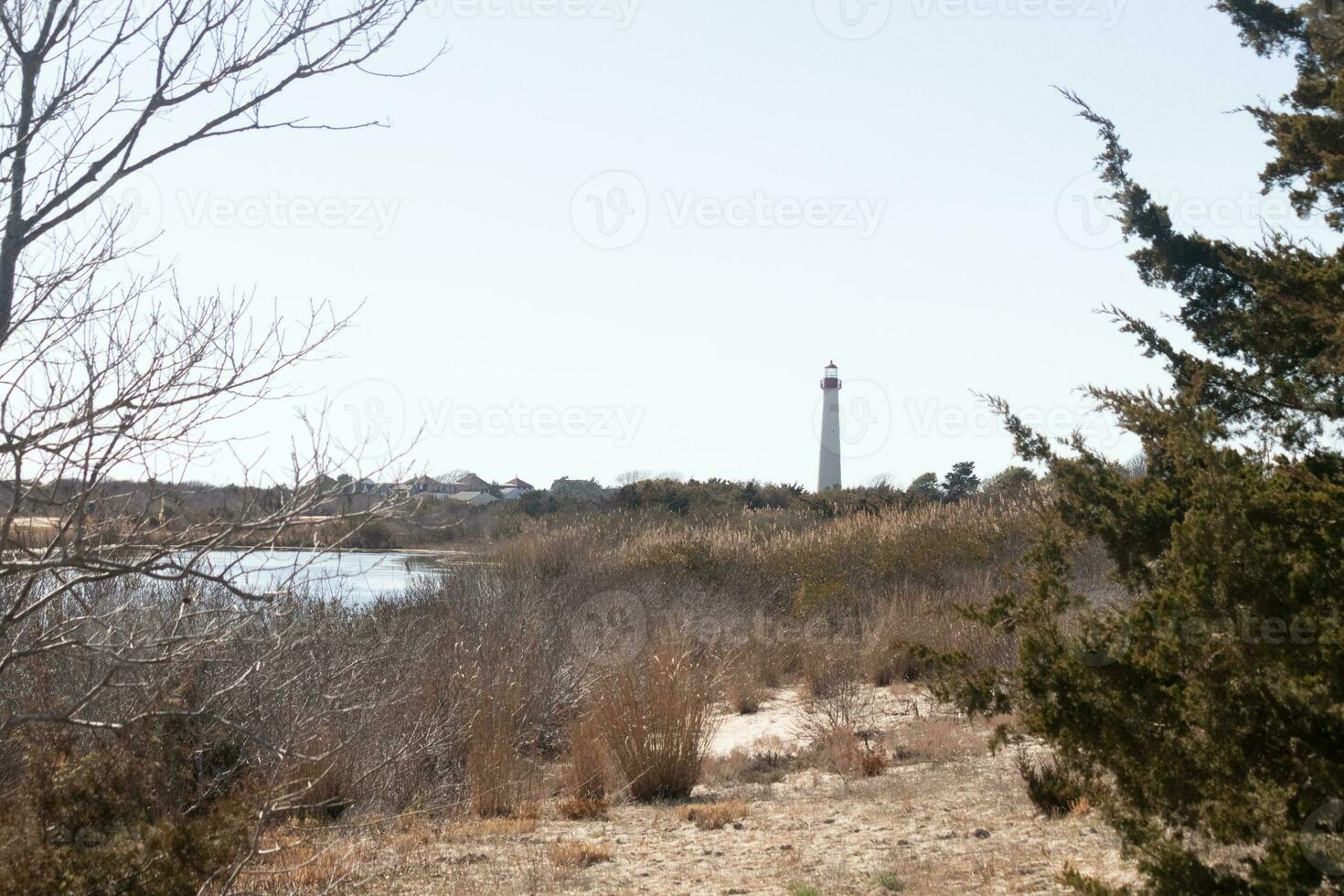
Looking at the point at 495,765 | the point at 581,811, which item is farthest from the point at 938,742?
the point at 495,765

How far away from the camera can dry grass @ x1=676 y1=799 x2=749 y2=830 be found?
28.5 feet

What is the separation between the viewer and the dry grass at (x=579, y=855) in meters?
7.55

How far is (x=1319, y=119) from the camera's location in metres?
8.66

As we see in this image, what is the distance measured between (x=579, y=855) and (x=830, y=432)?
46027 mm

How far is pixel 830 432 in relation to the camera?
53.0 m

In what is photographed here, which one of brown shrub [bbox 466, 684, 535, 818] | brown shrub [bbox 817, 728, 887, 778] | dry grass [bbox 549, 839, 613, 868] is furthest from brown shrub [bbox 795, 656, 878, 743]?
dry grass [bbox 549, 839, 613, 868]

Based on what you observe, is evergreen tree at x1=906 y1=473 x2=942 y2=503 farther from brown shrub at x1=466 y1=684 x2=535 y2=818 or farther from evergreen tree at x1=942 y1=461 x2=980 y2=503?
brown shrub at x1=466 y1=684 x2=535 y2=818

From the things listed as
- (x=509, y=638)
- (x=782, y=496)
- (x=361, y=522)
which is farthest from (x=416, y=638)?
(x=782, y=496)

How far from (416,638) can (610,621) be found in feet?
19.0

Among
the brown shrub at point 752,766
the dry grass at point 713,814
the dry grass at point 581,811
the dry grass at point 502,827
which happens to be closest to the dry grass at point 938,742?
the brown shrub at point 752,766

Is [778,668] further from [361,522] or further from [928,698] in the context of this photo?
[361,522]

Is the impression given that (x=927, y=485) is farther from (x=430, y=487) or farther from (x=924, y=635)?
(x=430, y=487)

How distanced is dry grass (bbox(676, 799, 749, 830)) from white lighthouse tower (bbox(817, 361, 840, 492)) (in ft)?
145

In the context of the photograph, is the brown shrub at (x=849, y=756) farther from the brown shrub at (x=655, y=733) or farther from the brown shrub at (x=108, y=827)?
the brown shrub at (x=108, y=827)
